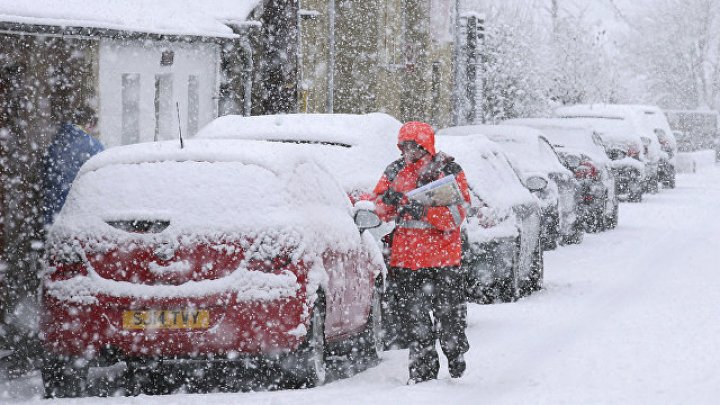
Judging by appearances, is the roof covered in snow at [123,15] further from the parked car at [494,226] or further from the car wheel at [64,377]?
the car wheel at [64,377]

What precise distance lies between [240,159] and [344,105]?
28.3 m

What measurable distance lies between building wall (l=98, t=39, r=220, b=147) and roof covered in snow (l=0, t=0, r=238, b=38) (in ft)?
1.26

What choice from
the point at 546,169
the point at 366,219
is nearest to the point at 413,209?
the point at 366,219

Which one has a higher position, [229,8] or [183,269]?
[229,8]

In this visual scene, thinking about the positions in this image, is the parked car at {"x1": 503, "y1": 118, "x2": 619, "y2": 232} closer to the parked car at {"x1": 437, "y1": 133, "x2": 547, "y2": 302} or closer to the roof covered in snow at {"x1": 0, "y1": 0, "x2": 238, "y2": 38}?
the roof covered in snow at {"x1": 0, "y1": 0, "x2": 238, "y2": 38}

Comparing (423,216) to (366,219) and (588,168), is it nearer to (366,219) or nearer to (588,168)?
(366,219)

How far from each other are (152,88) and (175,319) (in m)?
12.0

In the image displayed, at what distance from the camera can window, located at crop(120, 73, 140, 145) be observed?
20453 millimetres

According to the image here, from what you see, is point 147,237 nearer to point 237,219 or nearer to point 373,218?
point 237,219

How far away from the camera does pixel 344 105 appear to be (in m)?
37.7

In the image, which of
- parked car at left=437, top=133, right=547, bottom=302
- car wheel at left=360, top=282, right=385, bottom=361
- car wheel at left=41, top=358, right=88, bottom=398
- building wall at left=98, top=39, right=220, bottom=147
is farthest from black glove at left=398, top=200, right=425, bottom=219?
building wall at left=98, top=39, right=220, bottom=147

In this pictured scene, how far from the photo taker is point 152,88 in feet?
68.3

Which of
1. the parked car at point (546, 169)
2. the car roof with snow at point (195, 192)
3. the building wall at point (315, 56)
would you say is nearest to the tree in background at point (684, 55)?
the building wall at point (315, 56)

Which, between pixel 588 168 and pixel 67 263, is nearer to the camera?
pixel 67 263
